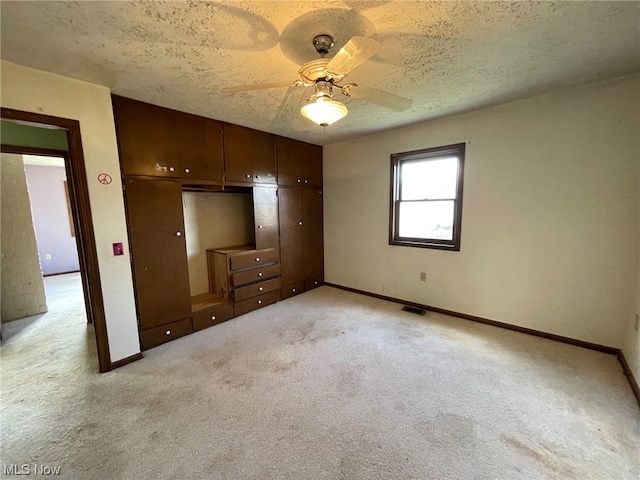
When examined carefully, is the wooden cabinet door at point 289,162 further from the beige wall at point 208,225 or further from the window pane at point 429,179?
the window pane at point 429,179

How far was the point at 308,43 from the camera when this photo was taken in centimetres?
161

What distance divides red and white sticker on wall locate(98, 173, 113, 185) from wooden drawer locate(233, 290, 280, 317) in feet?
6.10

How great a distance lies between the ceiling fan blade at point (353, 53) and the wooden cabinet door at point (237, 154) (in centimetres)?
205

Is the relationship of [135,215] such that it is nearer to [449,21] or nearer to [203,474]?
[203,474]

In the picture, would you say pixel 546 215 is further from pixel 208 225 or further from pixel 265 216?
pixel 208 225

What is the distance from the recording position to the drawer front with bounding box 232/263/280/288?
3.23 meters

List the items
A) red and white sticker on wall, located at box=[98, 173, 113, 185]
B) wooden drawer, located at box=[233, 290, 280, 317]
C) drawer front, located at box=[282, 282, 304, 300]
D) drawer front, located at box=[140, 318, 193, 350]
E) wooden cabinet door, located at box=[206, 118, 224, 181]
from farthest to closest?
drawer front, located at box=[282, 282, 304, 300], wooden drawer, located at box=[233, 290, 280, 317], wooden cabinet door, located at box=[206, 118, 224, 181], drawer front, located at box=[140, 318, 193, 350], red and white sticker on wall, located at box=[98, 173, 113, 185]

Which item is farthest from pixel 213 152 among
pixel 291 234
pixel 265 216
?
pixel 291 234

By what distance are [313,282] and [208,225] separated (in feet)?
6.35

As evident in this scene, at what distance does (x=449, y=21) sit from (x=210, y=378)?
299 cm

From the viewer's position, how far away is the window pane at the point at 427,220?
10.7 ft

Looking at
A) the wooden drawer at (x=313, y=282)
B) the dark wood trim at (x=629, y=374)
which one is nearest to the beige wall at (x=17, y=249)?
the wooden drawer at (x=313, y=282)

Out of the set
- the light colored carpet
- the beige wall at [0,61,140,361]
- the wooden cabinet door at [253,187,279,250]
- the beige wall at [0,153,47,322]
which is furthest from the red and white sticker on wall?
the beige wall at [0,153,47,322]

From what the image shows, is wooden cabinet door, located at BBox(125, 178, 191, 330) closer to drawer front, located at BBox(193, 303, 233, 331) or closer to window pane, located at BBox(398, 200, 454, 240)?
drawer front, located at BBox(193, 303, 233, 331)
